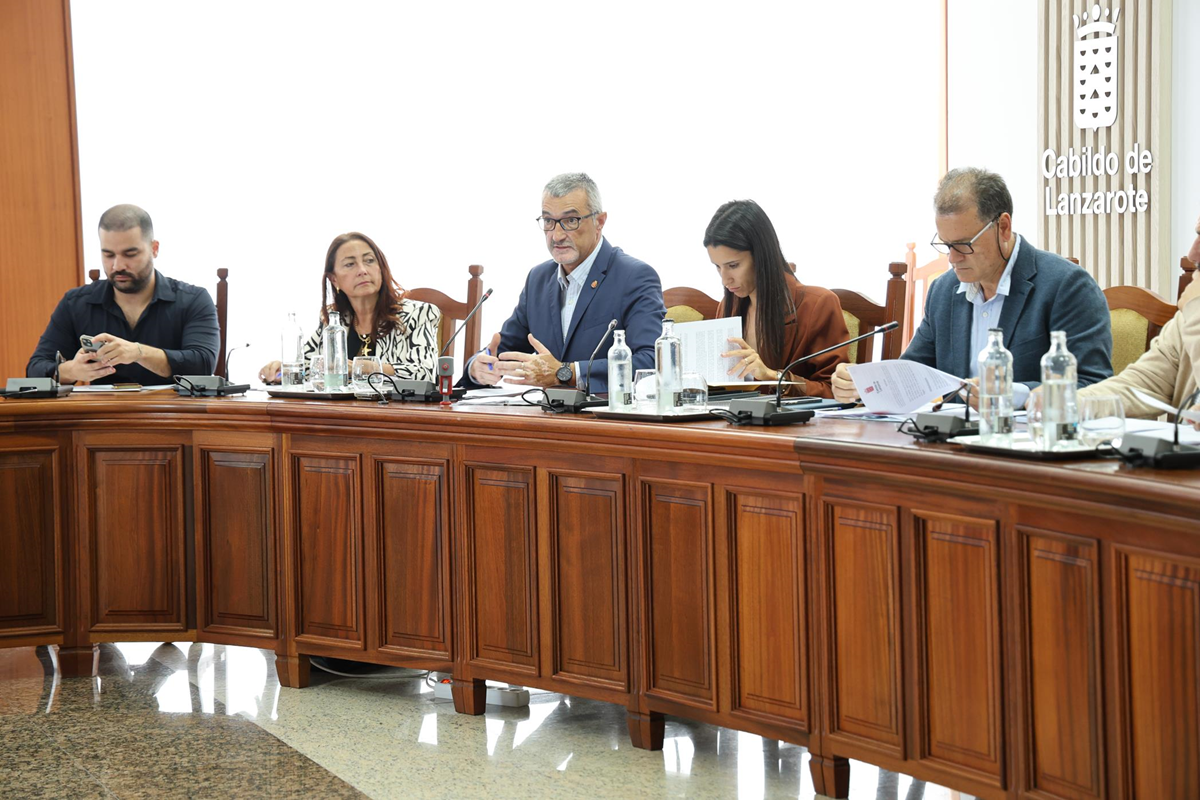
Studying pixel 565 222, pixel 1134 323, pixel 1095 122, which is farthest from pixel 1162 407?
pixel 1095 122

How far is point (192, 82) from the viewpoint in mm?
5445

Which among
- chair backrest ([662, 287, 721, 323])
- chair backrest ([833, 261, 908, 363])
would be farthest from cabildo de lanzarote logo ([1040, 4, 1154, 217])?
chair backrest ([662, 287, 721, 323])

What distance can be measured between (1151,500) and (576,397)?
1340 millimetres

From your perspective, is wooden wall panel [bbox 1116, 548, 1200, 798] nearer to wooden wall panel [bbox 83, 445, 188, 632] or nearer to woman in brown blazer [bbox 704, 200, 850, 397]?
woman in brown blazer [bbox 704, 200, 850, 397]

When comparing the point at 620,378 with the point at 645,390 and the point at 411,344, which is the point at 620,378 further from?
the point at 411,344

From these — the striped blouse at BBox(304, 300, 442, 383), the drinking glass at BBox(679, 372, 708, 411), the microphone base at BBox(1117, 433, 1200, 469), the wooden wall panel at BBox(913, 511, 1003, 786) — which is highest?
the striped blouse at BBox(304, 300, 442, 383)

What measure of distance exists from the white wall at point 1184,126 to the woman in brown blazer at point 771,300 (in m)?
2.92

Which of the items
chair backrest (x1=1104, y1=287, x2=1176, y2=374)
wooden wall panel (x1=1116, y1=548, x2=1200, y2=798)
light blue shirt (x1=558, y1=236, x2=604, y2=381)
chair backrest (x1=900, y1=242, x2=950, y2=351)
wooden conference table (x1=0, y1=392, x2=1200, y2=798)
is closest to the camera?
wooden wall panel (x1=1116, y1=548, x2=1200, y2=798)

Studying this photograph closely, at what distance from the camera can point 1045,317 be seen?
2.73 meters

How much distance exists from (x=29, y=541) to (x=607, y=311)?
1.66 m

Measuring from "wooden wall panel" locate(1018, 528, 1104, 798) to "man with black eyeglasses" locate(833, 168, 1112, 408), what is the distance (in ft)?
2.81

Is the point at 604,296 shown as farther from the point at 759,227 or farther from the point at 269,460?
the point at 269,460

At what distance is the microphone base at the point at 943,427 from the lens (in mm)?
2002

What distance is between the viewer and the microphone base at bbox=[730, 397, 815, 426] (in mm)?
2318
